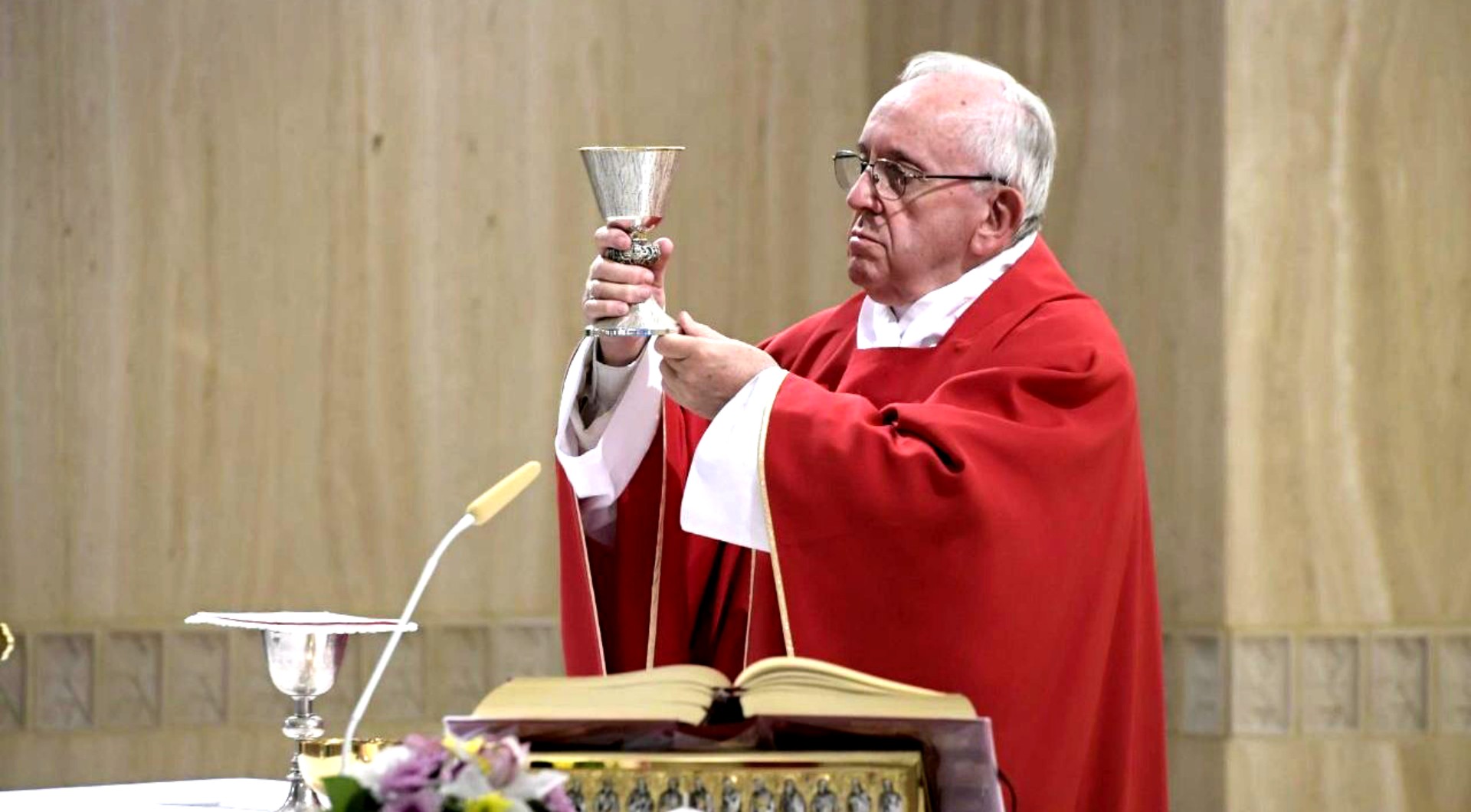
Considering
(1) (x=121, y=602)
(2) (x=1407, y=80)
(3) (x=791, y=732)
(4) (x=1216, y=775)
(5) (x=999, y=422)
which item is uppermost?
(2) (x=1407, y=80)

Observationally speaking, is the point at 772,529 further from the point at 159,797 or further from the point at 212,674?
the point at 212,674

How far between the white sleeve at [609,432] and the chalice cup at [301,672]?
0.72 metres

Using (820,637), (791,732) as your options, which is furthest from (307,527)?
(791,732)

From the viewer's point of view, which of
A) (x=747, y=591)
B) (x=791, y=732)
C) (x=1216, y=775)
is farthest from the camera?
(x=1216, y=775)

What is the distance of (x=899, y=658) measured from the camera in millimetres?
3312

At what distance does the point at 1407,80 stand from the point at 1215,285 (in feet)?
2.52

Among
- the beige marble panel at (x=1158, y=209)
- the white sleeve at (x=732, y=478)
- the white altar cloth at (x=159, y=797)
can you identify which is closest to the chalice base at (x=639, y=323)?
the white sleeve at (x=732, y=478)

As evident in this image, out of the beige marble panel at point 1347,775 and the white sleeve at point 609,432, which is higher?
the white sleeve at point 609,432

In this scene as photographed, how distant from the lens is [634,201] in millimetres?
3301

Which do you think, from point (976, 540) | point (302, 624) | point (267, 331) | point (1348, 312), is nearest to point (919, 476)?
point (976, 540)

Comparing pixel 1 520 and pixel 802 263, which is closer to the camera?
pixel 1 520

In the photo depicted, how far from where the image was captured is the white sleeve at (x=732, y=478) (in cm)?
331

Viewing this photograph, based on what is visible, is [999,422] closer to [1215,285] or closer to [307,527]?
[1215,285]

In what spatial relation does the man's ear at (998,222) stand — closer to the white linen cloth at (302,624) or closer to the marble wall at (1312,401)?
the white linen cloth at (302,624)
